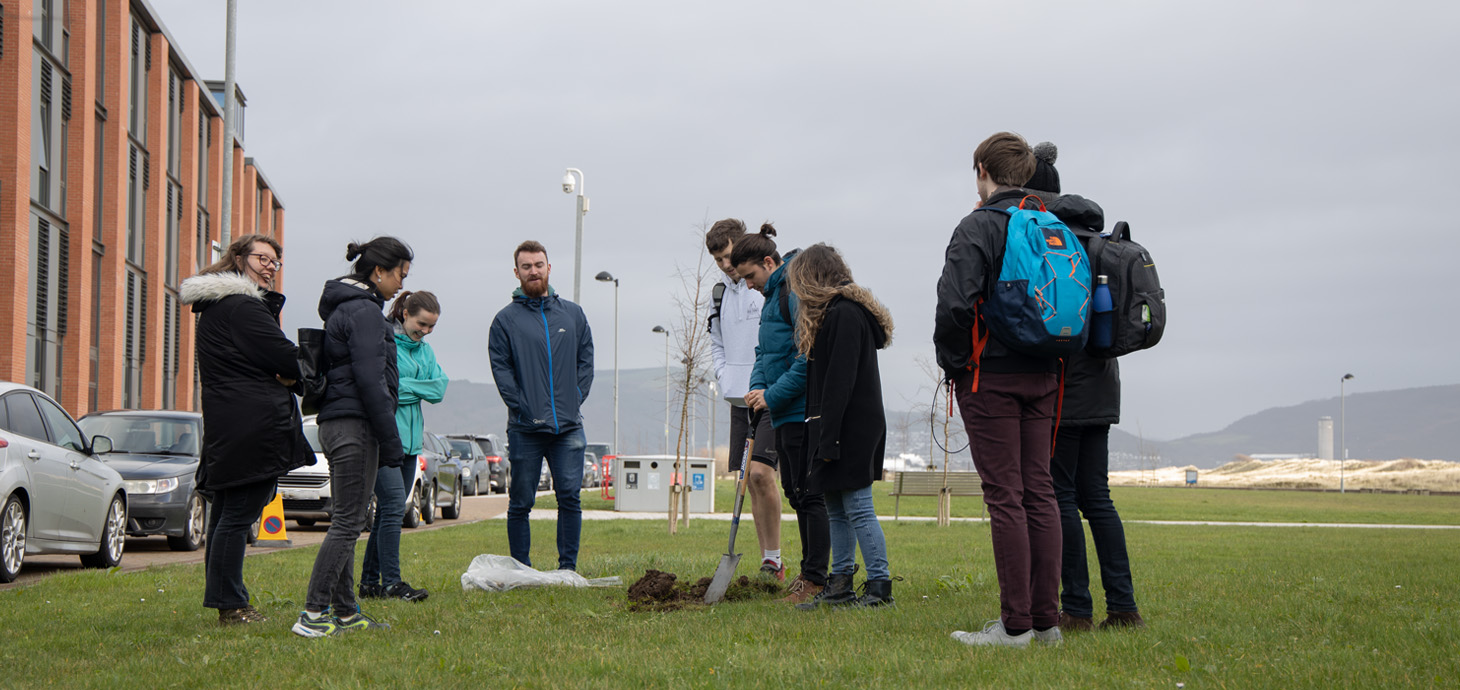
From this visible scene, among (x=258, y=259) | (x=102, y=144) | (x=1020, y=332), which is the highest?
(x=102, y=144)

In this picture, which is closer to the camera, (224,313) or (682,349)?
(224,313)

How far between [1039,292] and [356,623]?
3413mm

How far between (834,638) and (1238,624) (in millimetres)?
2072

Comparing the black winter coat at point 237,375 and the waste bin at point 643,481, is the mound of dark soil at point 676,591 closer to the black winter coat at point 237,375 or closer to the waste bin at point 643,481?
the black winter coat at point 237,375

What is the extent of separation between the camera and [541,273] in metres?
7.82

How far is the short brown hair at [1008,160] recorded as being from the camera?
16.7 ft

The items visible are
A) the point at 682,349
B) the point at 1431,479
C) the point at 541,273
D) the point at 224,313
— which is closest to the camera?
the point at 224,313

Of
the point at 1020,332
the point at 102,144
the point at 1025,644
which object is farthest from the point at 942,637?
the point at 102,144

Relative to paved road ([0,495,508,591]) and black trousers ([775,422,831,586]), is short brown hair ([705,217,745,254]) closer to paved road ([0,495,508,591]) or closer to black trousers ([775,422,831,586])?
black trousers ([775,422,831,586])

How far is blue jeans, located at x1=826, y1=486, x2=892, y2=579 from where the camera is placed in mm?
6113

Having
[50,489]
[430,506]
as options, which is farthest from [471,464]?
[50,489]

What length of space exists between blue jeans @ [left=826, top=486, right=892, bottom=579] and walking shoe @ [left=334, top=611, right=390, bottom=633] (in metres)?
2.25

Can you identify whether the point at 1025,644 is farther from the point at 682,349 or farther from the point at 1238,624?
the point at 682,349

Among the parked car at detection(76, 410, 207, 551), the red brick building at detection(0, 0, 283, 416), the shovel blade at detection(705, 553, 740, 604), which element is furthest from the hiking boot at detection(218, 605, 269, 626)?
the red brick building at detection(0, 0, 283, 416)
